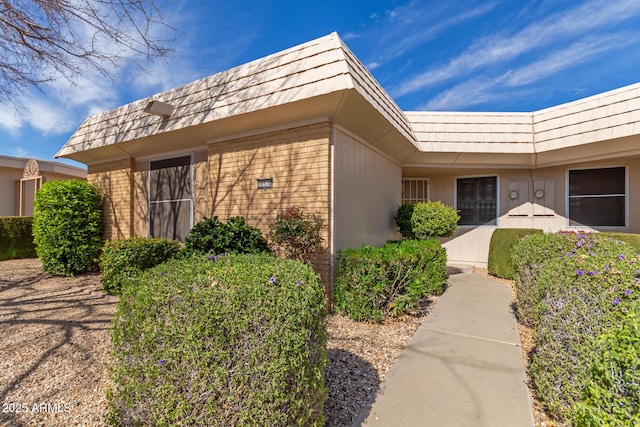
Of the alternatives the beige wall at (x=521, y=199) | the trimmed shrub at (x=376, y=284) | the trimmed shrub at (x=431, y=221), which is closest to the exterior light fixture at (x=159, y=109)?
the trimmed shrub at (x=376, y=284)

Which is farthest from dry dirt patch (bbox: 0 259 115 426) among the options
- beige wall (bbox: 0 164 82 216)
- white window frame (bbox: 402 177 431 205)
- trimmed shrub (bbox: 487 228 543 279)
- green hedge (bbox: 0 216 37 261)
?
beige wall (bbox: 0 164 82 216)

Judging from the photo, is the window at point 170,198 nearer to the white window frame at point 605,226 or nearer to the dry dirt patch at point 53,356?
the dry dirt patch at point 53,356

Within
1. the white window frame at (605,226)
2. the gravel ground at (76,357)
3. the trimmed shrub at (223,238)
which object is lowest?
the gravel ground at (76,357)

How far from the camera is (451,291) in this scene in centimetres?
629

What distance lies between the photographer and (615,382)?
1507 mm

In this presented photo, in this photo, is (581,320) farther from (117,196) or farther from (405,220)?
(117,196)

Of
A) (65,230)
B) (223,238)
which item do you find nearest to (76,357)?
(223,238)

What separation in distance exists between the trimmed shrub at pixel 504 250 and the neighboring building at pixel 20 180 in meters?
17.8

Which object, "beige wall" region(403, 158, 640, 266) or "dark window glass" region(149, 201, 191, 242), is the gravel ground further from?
"beige wall" region(403, 158, 640, 266)

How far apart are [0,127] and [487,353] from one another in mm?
12414

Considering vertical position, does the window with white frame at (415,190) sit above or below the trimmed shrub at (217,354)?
above

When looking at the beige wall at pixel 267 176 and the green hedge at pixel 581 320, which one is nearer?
the green hedge at pixel 581 320

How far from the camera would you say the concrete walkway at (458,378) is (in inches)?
93.1

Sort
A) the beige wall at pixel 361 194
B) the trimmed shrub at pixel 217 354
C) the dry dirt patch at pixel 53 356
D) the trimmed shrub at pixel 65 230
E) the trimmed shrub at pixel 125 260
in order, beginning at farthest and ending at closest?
the trimmed shrub at pixel 65 230 < the trimmed shrub at pixel 125 260 < the beige wall at pixel 361 194 < the dry dirt patch at pixel 53 356 < the trimmed shrub at pixel 217 354
